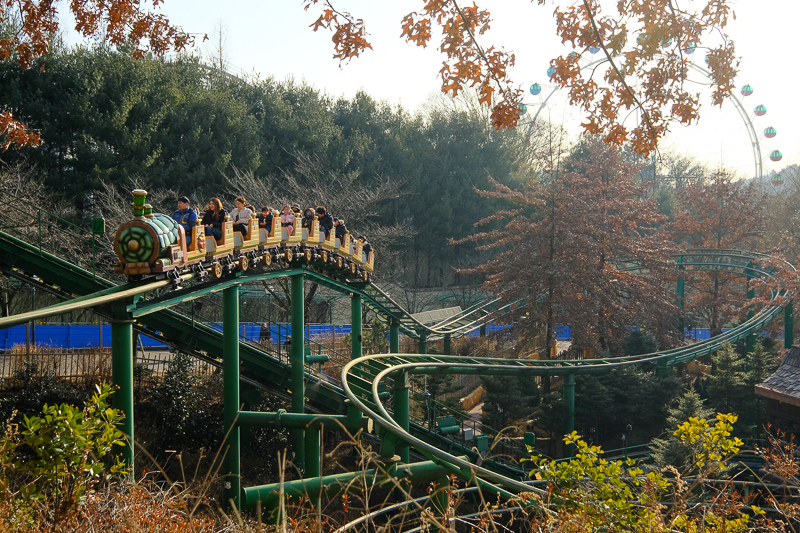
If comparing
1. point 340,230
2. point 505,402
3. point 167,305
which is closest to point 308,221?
point 340,230

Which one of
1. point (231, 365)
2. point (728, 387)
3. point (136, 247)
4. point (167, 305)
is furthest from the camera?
point (728, 387)

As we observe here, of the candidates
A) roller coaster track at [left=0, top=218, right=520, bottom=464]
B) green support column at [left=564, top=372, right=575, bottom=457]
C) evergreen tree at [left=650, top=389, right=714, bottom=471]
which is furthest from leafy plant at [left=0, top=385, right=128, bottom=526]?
green support column at [left=564, top=372, right=575, bottom=457]

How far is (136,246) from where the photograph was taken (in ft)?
25.3

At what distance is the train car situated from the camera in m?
7.74

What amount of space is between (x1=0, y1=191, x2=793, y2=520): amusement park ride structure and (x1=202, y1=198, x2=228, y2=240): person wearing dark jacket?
2.38 feet

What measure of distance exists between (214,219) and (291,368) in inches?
133

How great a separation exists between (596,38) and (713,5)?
0.88 metres

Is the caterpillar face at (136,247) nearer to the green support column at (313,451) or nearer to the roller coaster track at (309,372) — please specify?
the roller coaster track at (309,372)

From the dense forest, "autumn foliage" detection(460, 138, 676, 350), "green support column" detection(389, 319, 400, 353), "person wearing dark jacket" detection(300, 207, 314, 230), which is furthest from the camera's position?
the dense forest

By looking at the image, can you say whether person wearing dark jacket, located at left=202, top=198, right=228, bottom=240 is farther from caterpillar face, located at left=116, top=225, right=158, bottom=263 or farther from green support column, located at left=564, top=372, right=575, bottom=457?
green support column, located at left=564, top=372, right=575, bottom=457

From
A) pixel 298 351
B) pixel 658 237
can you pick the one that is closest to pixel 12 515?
pixel 298 351

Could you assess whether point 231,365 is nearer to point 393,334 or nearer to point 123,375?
point 123,375

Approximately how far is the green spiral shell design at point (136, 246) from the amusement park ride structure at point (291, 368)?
13.2 inches

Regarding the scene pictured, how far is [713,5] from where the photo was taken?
4.94 meters
